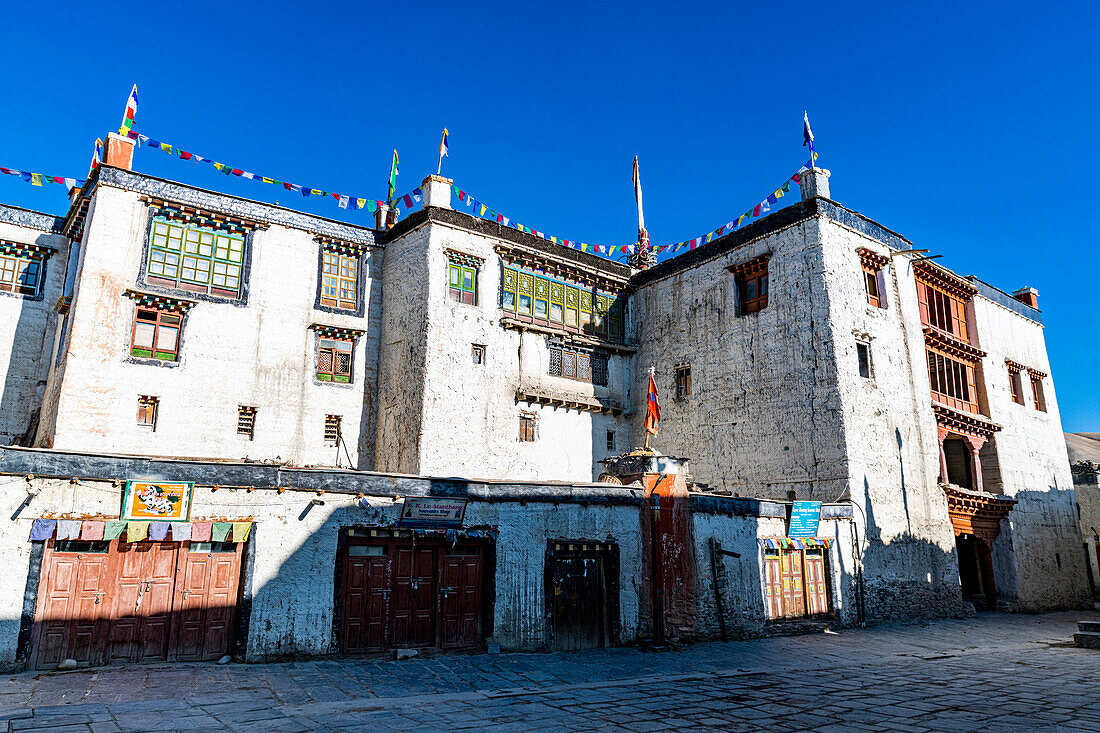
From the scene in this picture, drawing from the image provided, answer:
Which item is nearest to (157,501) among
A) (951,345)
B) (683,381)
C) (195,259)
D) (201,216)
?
(195,259)

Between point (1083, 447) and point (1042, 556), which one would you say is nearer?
point (1042, 556)

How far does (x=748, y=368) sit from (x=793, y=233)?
5003 mm

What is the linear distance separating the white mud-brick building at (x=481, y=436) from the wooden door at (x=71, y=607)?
0.05 meters

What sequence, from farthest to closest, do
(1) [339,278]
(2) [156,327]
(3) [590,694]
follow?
(1) [339,278] < (2) [156,327] < (3) [590,694]

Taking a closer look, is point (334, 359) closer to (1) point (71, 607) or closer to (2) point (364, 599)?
(2) point (364, 599)

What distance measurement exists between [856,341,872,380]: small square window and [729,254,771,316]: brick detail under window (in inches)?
137

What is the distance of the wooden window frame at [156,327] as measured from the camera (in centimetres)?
2280

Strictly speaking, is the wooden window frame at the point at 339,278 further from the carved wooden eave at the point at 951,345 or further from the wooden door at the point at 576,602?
the carved wooden eave at the point at 951,345

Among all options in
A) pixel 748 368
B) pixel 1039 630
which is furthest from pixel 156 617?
pixel 1039 630

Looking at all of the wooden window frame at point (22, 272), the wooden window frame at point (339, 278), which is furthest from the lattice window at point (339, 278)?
the wooden window frame at point (22, 272)

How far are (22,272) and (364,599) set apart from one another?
59.7 ft

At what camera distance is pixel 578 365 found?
96.2ft

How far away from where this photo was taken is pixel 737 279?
92.2ft

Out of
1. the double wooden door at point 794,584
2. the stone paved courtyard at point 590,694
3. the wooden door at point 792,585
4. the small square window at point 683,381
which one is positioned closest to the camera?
the stone paved courtyard at point 590,694
